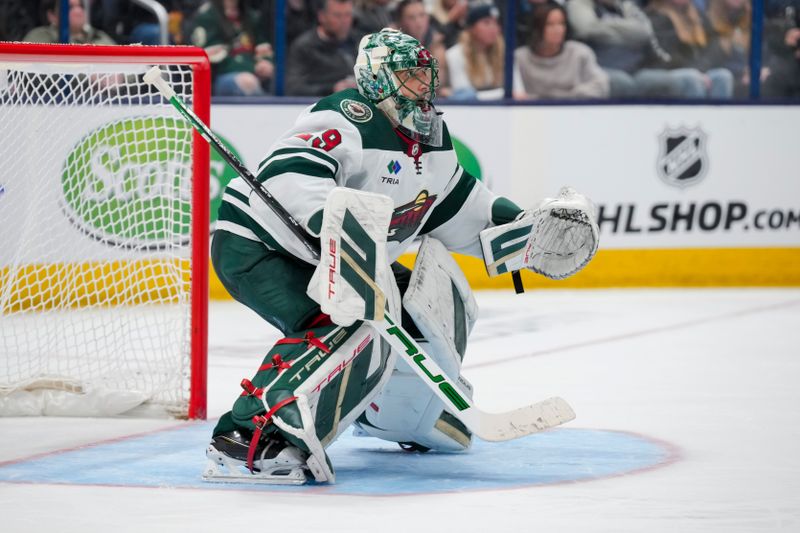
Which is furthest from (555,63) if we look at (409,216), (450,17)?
(409,216)

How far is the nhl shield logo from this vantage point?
7.37 m

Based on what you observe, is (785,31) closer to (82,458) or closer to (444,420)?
(444,420)

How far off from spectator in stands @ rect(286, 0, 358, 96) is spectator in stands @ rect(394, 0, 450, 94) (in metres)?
0.25

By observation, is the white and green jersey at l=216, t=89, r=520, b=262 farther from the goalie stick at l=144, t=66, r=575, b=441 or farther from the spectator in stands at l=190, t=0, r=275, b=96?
the spectator in stands at l=190, t=0, r=275, b=96

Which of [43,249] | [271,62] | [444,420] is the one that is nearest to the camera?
[444,420]

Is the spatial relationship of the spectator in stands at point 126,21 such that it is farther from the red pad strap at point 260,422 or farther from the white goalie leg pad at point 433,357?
the red pad strap at point 260,422

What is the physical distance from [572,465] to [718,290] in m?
4.09

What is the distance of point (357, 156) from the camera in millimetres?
3338

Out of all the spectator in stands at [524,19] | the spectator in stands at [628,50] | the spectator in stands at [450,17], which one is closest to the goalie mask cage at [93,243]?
the spectator in stands at [450,17]

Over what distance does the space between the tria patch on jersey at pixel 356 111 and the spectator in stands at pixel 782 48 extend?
4747 millimetres

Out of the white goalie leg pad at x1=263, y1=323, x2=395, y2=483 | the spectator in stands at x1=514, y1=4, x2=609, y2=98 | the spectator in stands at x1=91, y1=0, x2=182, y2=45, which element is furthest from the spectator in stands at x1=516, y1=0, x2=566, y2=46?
the white goalie leg pad at x1=263, y1=323, x2=395, y2=483

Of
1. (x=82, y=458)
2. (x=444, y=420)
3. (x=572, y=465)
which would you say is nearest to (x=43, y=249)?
(x=82, y=458)

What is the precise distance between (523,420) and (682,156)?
14.0 feet

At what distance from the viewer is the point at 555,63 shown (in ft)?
24.5
